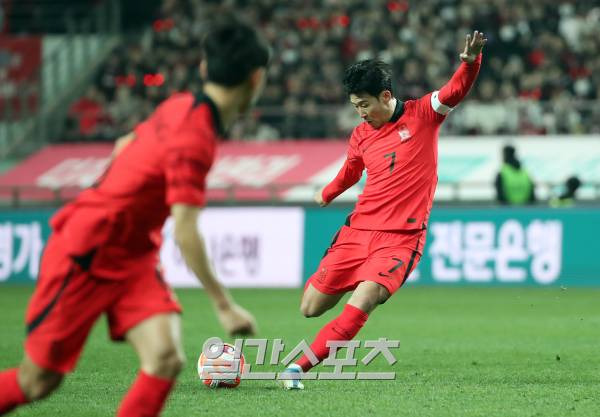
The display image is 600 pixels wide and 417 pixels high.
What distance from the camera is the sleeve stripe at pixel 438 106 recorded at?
7.88m

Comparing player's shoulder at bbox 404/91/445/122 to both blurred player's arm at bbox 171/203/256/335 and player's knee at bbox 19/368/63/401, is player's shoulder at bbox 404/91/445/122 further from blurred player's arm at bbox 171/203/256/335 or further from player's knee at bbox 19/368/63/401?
player's knee at bbox 19/368/63/401

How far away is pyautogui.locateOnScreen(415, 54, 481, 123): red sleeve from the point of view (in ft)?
25.1

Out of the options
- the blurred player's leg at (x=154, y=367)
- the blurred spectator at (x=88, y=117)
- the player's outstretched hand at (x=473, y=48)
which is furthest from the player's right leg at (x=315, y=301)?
the blurred spectator at (x=88, y=117)

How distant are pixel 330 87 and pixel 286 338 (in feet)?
42.4

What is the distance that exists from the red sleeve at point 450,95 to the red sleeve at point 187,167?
321 centimetres

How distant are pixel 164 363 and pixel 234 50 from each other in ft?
4.52

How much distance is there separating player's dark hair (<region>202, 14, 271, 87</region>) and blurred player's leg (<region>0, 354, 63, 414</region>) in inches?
59.5

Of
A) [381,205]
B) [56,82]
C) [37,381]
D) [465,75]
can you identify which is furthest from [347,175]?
[56,82]

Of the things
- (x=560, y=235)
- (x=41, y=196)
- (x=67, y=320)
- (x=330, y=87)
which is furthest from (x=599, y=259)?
→ (x=67, y=320)

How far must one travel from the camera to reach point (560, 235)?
1697 centimetres

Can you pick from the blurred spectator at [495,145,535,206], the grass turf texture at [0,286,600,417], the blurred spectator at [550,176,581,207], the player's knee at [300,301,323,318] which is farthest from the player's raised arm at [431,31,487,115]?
the blurred spectator at [495,145,535,206]

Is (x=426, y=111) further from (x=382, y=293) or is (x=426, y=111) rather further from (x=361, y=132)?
(x=382, y=293)

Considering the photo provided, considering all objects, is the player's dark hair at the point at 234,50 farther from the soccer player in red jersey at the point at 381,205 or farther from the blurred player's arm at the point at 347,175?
the blurred player's arm at the point at 347,175

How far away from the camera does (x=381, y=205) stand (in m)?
7.98
